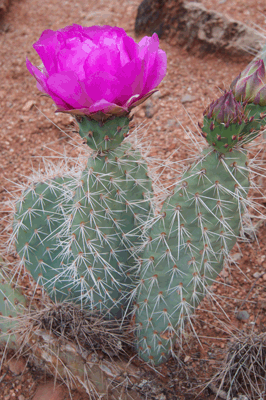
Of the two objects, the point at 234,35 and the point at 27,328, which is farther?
the point at 234,35

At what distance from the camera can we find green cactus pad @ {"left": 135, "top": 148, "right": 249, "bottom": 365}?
3.35 ft

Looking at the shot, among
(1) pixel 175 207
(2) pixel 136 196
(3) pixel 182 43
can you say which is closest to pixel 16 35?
(3) pixel 182 43

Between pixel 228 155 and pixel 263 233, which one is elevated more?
pixel 228 155

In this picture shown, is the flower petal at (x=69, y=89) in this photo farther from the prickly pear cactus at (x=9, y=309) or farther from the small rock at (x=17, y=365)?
the small rock at (x=17, y=365)

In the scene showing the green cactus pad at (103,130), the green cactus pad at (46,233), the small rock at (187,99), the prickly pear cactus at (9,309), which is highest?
the green cactus pad at (103,130)

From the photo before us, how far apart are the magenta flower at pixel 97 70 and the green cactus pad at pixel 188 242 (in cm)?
30

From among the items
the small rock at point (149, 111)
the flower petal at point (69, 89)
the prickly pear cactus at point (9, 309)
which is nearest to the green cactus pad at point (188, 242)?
the flower petal at point (69, 89)

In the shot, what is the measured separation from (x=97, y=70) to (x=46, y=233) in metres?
0.83

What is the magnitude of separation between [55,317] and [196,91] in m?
2.04

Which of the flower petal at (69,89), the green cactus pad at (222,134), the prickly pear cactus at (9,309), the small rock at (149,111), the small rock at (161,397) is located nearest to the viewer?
the flower petal at (69,89)

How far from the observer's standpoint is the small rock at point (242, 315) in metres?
1.70

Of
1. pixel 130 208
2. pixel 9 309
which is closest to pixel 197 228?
pixel 130 208

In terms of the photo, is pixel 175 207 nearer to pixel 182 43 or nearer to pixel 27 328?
pixel 27 328

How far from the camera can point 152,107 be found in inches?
106
